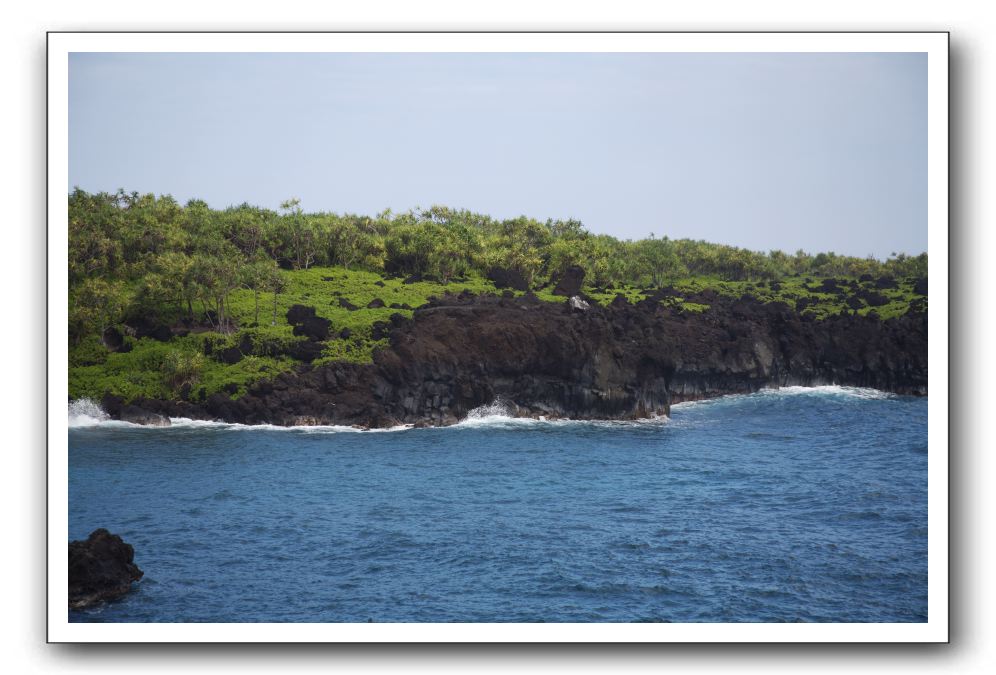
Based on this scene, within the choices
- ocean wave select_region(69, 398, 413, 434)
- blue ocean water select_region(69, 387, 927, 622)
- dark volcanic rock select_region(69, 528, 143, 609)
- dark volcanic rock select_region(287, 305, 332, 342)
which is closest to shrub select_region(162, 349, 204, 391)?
ocean wave select_region(69, 398, 413, 434)

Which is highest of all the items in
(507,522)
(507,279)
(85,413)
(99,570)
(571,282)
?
(507,279)

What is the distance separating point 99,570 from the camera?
17266mm

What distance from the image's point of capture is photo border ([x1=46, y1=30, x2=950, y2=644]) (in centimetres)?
1482

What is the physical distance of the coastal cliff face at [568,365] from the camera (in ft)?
124

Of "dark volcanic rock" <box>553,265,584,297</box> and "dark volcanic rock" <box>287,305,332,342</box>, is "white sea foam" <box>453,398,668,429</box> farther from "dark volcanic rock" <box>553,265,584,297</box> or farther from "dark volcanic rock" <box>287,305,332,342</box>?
"dark volcanic rock" <box>553,265,584,297</box>

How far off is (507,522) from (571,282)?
1386 inches

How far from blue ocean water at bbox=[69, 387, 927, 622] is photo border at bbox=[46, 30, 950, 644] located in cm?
162

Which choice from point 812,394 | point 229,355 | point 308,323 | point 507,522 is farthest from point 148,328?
point 812,394

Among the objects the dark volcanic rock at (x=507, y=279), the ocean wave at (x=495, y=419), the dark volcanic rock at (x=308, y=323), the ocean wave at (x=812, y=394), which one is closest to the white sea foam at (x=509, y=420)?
the ocean wave at (x=495, y=419)

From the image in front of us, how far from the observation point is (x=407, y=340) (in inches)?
1612

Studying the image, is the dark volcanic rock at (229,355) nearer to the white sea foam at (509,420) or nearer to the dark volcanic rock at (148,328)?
the dark volcanic rock at (148,328)

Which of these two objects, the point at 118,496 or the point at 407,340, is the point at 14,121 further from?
the point at 407,340

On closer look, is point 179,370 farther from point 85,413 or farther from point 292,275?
point 292,275

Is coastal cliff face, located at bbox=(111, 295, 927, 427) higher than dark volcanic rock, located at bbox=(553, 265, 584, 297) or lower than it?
lower
